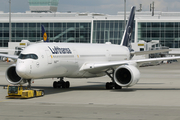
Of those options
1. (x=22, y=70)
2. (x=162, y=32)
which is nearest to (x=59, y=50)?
(x=22, y=70)

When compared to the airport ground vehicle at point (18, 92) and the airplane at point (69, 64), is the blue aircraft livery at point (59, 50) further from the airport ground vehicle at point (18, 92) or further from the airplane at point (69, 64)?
the airport ground vehicle at point (18, 92)

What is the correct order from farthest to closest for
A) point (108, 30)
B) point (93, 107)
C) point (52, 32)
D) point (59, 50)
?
point (52, 32)
point (108, 30)
point (59, 50)
point (93, 107)

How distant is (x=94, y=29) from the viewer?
365 ft

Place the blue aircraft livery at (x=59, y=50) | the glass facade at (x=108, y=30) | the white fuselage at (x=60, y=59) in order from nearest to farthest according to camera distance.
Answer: the white fuselage at (x=60, y=59) < the blue aircraft livery at (x=59, y=50) < the glass facade at (x=108, y=30)

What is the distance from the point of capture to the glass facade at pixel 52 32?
11275 centimetres

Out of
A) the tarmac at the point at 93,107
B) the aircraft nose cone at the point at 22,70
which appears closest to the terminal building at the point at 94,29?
the tarmac at the point at 93,107

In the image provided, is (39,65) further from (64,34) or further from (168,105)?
(64,34)

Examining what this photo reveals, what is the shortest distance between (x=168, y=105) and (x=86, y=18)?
95.0m

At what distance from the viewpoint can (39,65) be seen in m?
24.1

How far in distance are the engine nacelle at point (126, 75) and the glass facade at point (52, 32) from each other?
8472 centimetres

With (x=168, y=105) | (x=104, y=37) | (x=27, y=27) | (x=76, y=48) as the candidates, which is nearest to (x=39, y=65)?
(x=76, y=48)

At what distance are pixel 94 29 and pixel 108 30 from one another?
4380 millimetres

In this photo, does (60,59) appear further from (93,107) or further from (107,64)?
(93,107)

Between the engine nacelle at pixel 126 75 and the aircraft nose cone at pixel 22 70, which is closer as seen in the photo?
the aircraft nose cone at pixel 22 70
